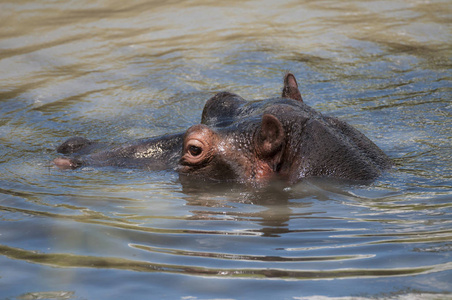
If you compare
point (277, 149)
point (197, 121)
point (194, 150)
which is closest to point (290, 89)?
point (277, 149)

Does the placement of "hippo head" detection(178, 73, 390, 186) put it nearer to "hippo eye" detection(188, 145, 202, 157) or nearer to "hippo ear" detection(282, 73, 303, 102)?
"hippo eye" detection(188, 145, 202, 157)

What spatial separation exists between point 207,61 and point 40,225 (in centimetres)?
701

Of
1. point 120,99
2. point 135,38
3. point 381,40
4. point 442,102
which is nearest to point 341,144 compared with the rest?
point 442,102

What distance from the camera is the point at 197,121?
886cm

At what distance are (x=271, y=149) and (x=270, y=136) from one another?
0.12 metres

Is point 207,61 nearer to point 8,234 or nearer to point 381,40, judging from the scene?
point 381,40

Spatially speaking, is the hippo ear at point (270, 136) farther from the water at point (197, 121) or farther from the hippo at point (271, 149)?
the water at point (197, 121)

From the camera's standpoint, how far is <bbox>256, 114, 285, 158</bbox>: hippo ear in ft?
18.0

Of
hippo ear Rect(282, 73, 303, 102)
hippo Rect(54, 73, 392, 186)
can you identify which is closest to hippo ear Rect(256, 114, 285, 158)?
hippo Rect(54, 73, 392, 186)

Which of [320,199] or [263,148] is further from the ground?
[263,148]

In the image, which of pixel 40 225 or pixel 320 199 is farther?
pixel 320 199

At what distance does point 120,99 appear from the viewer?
9750mm

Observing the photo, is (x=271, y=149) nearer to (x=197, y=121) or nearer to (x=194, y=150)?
(x=194, y=150)

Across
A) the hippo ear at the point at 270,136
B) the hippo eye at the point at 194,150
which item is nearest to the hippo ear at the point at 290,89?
the hippo ear at the point at 270,136
